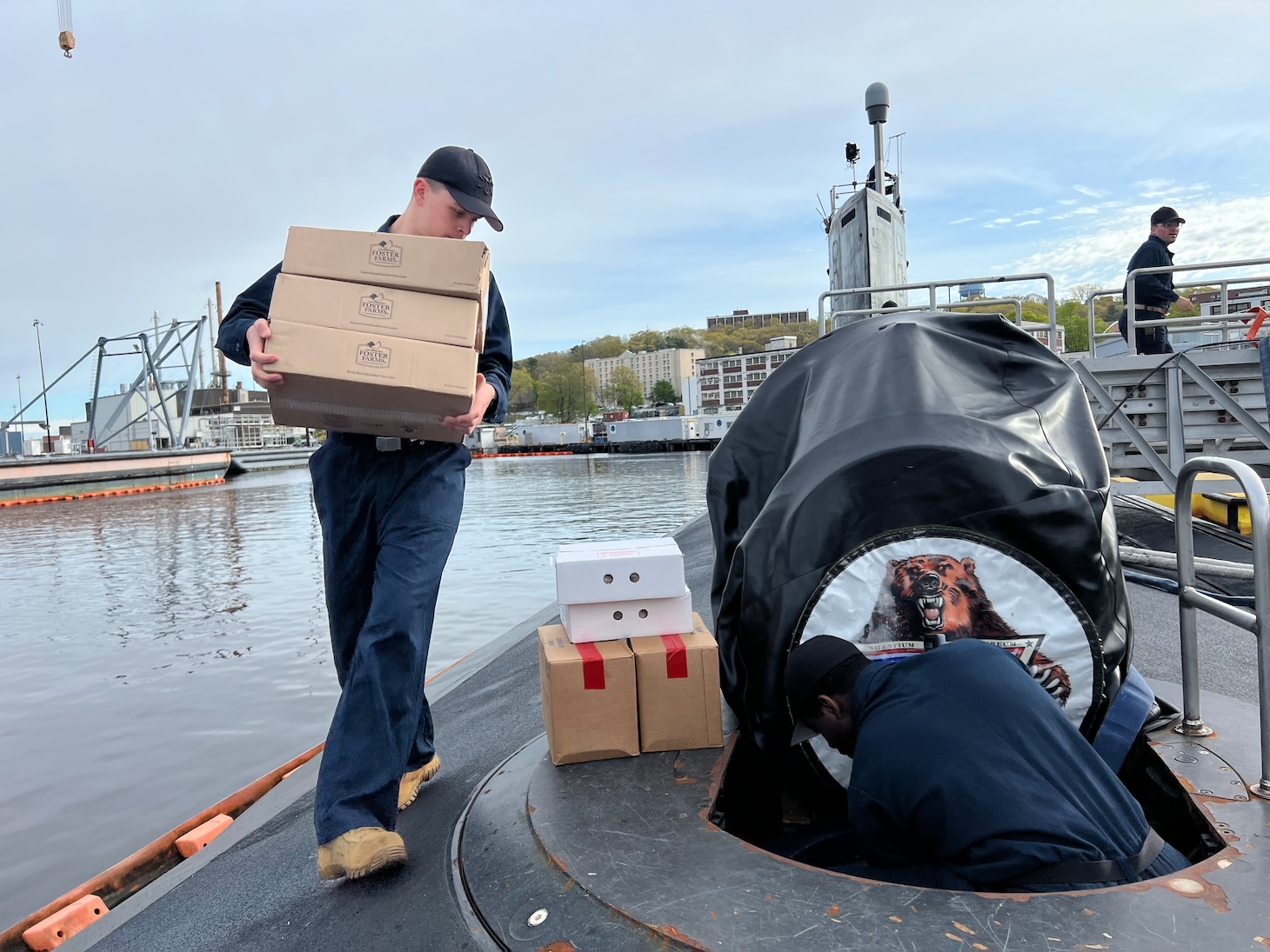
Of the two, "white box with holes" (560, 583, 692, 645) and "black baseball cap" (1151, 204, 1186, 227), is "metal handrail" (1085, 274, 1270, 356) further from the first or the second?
"white box with holes" (560, 583, 692, 645)

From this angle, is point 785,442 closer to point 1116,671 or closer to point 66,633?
point 1116,671

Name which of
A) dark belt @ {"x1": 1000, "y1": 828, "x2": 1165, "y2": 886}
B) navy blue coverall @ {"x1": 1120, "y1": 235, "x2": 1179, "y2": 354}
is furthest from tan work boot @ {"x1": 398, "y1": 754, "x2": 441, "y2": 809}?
navy blue coverall @ {"x1": 1120, "y1": 235, "x2": 1179, "y2": 354}

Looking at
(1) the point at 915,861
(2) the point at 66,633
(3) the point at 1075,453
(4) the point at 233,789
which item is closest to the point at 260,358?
(1) the point at 915,861

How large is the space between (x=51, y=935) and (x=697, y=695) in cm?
228

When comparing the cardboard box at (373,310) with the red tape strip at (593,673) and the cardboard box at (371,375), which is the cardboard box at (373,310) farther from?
Result: the red tape strip at (593,673)

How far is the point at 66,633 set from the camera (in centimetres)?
824

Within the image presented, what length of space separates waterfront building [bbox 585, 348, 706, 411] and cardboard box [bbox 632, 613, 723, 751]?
147m

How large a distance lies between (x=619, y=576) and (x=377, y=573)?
0.77 m

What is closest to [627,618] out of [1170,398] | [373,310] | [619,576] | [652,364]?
[619,576]

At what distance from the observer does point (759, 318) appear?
155m

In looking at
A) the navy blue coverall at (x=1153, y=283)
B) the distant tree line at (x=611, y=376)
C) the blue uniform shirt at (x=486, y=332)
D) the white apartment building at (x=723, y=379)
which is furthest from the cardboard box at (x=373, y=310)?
the distant tree line at (x=611, y=376)

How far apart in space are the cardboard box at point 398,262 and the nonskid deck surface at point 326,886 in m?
1.52

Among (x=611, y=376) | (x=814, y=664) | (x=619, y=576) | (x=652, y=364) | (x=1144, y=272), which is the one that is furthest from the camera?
(x=652, y=364)

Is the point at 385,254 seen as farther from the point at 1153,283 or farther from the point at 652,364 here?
the point at 652,364
